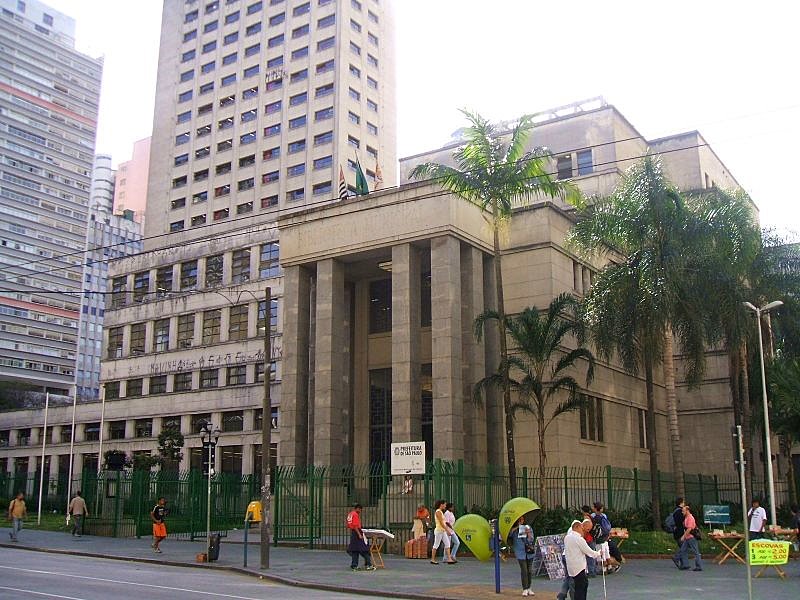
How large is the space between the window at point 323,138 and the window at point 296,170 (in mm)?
2562

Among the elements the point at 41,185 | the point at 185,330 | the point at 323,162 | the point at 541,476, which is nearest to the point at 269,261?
the point at 185,330

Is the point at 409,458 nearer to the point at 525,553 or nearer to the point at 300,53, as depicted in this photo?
the point at 525,553

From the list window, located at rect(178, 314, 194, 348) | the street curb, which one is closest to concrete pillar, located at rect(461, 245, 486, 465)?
the street curb

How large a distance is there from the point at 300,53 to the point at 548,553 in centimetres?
7418

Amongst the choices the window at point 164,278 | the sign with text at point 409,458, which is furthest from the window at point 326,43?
the sign with text at point 409,458

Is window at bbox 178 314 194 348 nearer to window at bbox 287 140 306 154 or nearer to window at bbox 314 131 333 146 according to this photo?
window at bbox 287 140 306 154

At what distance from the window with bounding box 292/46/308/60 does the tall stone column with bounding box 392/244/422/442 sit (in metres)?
54.7

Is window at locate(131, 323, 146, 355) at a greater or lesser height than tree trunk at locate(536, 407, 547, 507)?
greater

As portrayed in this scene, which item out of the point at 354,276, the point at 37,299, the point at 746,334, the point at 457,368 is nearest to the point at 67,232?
the point at 37,299

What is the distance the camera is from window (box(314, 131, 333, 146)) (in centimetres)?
8025

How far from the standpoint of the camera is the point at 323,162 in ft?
262

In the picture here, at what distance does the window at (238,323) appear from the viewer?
6223cm

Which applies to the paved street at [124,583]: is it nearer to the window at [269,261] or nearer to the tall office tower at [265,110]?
the window at [269,261]

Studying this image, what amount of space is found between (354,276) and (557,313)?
42.7 ft
